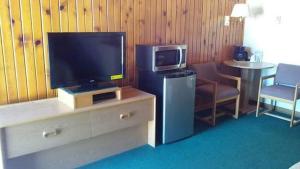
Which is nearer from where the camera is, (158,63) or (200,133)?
(158,63)

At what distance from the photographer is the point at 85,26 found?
2.76 metres

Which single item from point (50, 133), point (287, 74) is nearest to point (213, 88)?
point (287, 74)

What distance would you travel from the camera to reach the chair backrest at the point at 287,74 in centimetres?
376

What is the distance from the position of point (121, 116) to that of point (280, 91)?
7.48 feet

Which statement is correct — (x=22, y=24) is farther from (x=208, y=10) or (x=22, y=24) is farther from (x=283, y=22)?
(x=283, y=22)

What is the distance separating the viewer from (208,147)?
9.80 feet

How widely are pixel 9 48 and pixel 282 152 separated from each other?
290 cm

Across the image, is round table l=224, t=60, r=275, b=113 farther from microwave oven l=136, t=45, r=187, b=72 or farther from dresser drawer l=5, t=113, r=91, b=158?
dresser drawer l=5, t=113, r=91, b=158

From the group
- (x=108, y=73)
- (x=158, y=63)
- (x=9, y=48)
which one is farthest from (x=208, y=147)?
(x=9, y=48)

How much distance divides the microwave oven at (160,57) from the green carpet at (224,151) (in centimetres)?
89

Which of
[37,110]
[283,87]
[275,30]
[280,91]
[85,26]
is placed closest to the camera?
[37,110]

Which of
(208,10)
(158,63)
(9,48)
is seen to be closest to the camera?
(9,48)

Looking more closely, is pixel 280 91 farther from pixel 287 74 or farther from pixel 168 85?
pixel 168 85

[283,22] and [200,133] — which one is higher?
[283,22]
